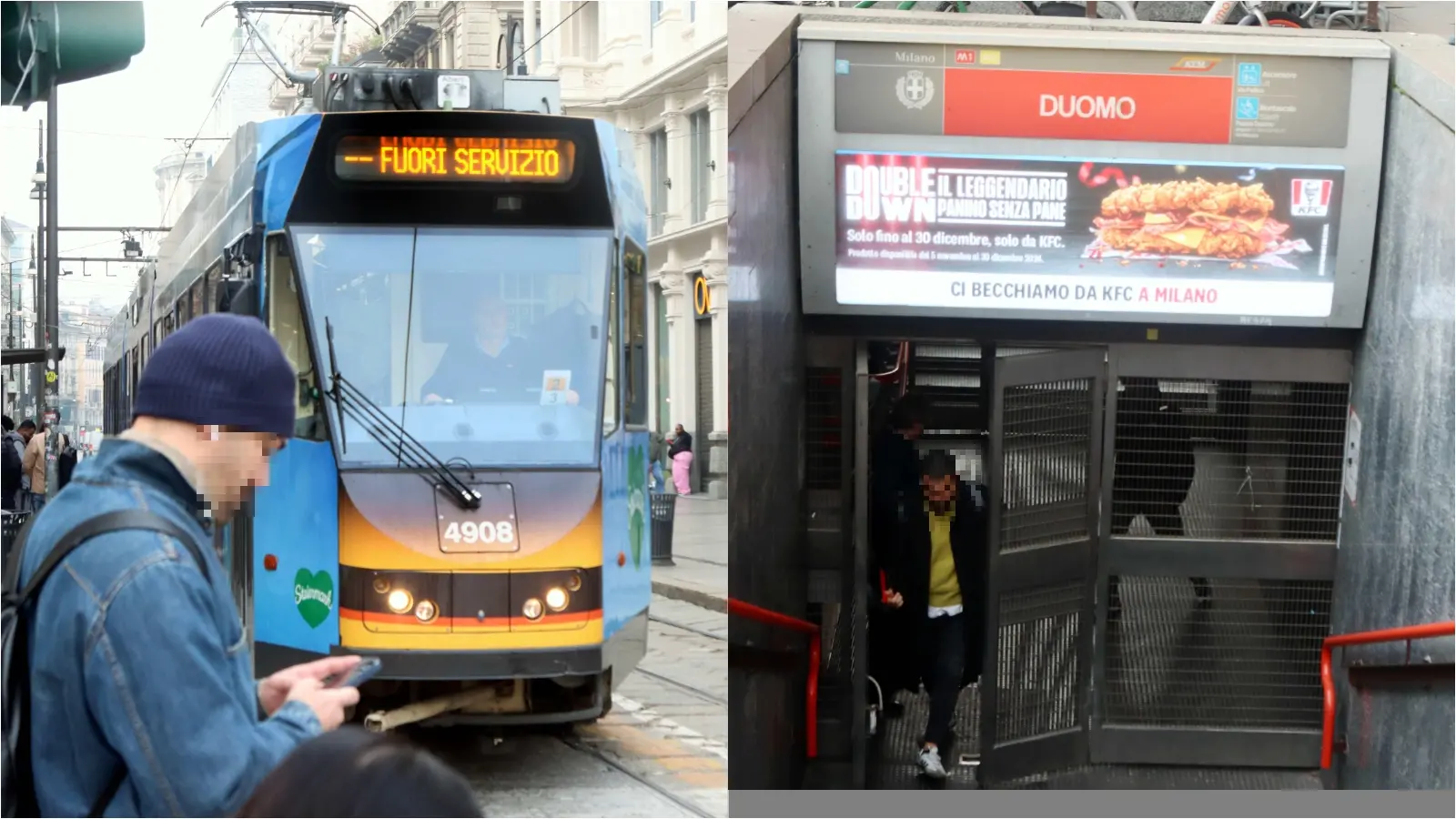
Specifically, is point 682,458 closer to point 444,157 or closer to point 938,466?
point 444,157

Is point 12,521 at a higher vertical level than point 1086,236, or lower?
lower

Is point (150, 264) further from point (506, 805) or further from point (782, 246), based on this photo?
point (782, 246)

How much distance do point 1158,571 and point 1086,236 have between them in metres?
1.73

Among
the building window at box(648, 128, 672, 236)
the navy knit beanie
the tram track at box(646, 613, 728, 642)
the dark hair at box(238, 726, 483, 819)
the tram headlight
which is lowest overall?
the tram track at box(646, 613, 728, 642)

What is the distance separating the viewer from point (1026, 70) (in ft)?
22.0

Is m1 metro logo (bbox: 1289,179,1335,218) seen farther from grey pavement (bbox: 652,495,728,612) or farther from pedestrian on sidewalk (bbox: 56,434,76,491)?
pedestrian on sidewalk (bbox: 56,434,76,491)

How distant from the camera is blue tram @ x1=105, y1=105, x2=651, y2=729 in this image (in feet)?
12.2

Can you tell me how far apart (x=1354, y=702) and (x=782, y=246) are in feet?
11.8

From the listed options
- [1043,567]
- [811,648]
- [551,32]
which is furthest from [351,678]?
[1043,567]

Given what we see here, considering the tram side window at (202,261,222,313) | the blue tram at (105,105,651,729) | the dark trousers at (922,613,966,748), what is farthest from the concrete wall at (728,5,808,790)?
the tram side window at (202,261,222,313)

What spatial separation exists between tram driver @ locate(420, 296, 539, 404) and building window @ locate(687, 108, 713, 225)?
0.62m

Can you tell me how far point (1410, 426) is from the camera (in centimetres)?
694

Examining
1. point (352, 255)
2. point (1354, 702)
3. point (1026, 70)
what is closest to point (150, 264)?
point (352, 255)

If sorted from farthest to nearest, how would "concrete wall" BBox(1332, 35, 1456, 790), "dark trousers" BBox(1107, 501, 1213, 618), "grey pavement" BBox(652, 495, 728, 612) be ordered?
1. "dark trousers" BBox(1107, 501, 1213, 618)
2. "concrete wall" BBox(1332, 35, 1456, 790)
3. "grey pavement" BBox(652, 495, 728, 612)
